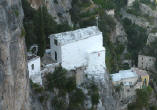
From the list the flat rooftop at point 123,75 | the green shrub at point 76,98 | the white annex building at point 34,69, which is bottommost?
the flat rooftop at point 123,75

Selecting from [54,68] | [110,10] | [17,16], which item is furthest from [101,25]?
[17,16]

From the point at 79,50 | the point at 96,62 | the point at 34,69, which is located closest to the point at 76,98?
the point at 96,62

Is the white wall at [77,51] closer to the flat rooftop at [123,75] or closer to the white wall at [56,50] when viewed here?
the white wall at [56,50]

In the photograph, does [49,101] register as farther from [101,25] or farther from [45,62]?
[101,25]

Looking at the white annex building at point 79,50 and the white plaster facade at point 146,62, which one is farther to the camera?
the white plaster facade at point 146,62

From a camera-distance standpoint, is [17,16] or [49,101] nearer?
[17,16]

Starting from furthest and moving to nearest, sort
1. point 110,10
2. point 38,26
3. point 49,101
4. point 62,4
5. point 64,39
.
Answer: point 110,10, point 62,4, point 38,26, point 64,39, point 49,101

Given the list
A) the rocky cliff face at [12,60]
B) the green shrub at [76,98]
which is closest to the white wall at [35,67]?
the rocky cliff face at [12,60]

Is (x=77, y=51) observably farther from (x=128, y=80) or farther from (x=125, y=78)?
(x=128, y=80)

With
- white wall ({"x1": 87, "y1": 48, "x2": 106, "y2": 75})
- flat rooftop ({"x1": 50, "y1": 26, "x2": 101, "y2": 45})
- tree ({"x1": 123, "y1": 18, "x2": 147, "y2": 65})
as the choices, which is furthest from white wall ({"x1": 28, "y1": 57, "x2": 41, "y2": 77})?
tree ({"x1": 123, "y1": 18, "x2": 147, "y2": 65})
